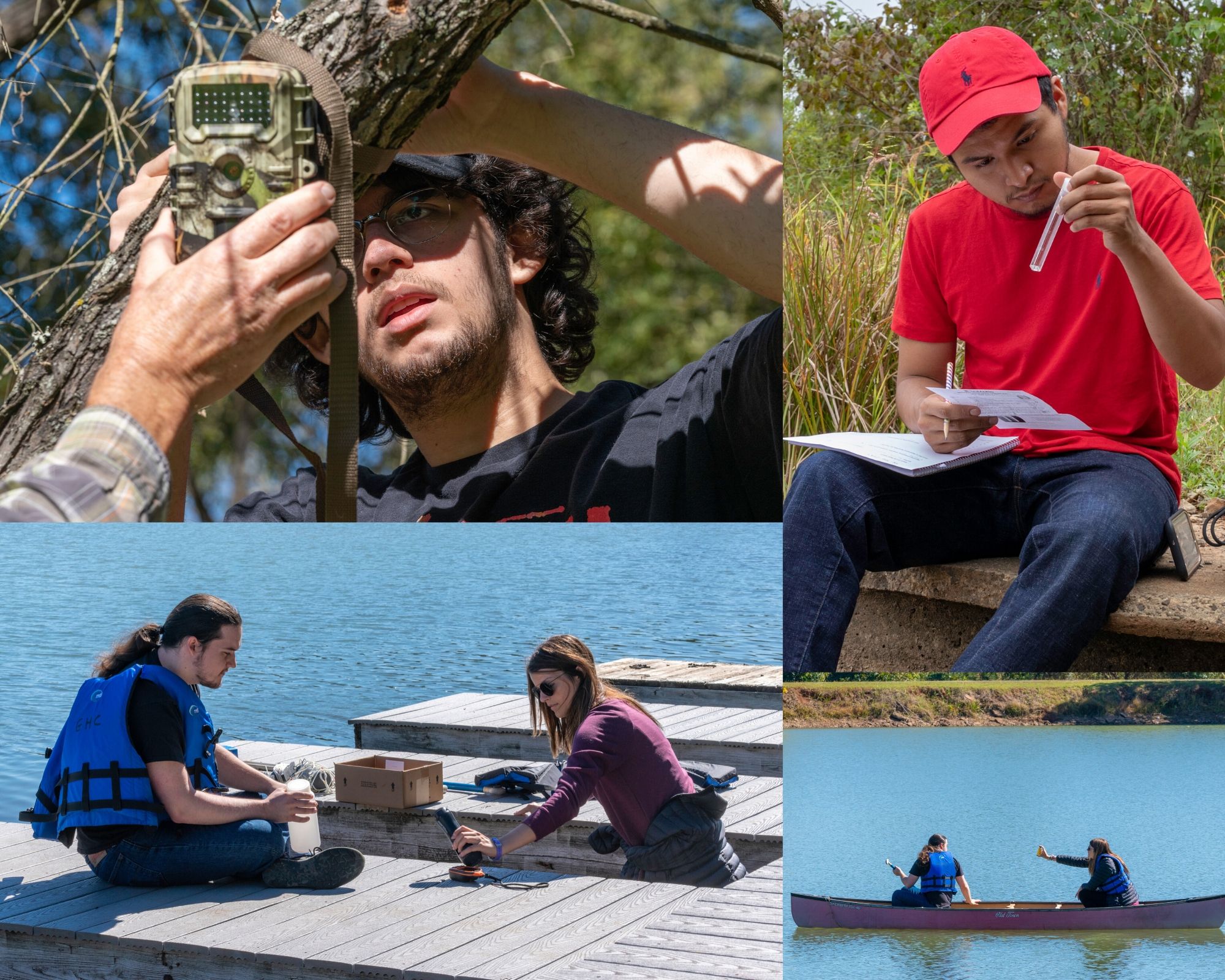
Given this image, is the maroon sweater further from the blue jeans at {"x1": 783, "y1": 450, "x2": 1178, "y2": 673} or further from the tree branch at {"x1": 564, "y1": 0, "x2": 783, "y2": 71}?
the tree branch at {"x1": 564, "y1": 0, "x2": 783, "y2": 71}

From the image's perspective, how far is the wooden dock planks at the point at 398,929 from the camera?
2.97 meters

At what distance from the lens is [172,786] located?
3.30m

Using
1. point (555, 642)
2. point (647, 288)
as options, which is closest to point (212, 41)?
point (647, 288)

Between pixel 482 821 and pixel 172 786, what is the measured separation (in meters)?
0.79

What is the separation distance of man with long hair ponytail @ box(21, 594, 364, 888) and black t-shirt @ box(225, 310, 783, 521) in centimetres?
59

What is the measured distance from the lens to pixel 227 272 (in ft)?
9.02

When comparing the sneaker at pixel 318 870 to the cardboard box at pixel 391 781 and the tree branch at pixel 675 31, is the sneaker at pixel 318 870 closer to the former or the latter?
the cardboard box at pixel 391 781

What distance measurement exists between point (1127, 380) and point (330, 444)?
1627 mm

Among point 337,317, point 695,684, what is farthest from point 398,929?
point 337,317

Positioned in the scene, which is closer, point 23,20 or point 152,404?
point 152,404

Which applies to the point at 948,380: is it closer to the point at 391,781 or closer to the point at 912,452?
the point at 912,452

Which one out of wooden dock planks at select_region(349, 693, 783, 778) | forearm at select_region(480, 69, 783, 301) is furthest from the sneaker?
forearm at select_region(480, 69, 783, 301)

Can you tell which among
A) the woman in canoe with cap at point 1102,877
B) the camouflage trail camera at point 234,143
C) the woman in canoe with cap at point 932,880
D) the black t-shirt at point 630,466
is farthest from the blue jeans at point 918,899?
the camouflage trail camera at point 234,143

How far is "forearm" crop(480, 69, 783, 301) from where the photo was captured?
8.85 feet
